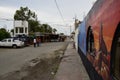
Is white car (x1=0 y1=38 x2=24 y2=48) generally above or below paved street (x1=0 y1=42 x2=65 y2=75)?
above

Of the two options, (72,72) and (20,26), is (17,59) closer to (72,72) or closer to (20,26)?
(72,72)

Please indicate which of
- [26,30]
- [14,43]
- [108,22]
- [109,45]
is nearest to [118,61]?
[109,45]

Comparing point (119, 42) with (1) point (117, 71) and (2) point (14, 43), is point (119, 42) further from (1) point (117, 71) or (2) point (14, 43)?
(2) point (14, 43)

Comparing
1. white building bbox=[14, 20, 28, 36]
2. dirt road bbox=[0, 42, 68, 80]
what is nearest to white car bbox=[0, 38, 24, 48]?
dirt road bbox=[0, 42, 68, 80]

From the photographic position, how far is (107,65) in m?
5.57

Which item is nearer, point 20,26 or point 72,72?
point 72,72

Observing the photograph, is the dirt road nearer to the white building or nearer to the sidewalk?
the sidewalk

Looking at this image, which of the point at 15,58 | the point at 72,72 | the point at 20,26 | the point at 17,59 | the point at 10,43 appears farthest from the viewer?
the point at 20,26

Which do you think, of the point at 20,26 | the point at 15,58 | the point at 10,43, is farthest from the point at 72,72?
the point at 20,26

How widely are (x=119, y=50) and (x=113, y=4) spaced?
879 mm

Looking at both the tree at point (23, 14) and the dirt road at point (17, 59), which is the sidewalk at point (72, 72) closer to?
the dirt road at point (17, 59)

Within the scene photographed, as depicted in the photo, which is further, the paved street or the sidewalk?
the paved street

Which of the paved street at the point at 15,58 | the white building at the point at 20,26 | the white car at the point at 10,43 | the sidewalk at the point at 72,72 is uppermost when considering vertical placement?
the white building at the point at 20,26

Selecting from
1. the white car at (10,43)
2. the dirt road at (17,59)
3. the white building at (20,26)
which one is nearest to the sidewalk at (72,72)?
the dirt road at (17,59)
